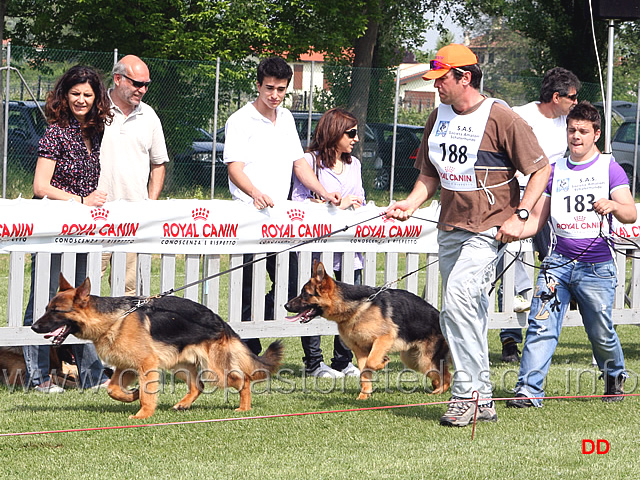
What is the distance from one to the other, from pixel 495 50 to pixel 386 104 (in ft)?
158

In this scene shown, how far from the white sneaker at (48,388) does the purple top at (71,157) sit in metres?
1.33

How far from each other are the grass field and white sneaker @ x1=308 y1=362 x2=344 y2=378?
452 mm

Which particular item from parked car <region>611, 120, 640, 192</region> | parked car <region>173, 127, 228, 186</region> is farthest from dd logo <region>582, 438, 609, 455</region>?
parked car <region>611, 120, 640, 192</region>

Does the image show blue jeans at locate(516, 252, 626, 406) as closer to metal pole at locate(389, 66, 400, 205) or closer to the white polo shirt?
the white polo shirt

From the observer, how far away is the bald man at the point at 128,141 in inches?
276

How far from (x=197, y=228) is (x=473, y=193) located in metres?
2.32

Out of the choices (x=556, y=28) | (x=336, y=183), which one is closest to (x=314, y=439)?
(x=336, y=183)

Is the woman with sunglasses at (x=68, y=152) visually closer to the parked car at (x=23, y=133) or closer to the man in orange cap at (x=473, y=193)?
the man in orange cap at (x=473, y=193)

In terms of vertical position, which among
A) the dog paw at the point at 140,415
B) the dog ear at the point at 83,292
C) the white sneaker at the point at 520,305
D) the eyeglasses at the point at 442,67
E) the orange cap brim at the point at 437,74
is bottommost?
the dog paw at the point at 140,415

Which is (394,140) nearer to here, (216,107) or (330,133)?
(216,107)

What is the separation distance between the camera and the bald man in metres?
7.02

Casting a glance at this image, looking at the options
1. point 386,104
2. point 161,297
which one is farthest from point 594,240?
point 386,104

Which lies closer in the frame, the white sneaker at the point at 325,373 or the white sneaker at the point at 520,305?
the white sneaker at the point at 325,373

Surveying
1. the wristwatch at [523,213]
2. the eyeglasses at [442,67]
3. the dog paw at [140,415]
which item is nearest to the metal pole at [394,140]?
the eyeglasses at [442,67]
